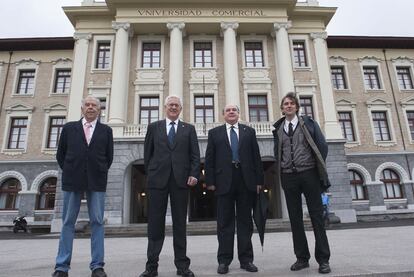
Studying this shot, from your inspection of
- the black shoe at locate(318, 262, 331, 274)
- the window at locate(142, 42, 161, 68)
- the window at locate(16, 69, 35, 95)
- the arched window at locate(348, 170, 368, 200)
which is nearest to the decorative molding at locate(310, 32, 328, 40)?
the arched window at locate(348, 170, 368, 200)

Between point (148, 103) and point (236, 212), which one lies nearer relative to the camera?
point (236, 212)

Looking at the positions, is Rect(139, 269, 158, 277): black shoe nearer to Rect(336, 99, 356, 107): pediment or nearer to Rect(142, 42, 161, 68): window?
Rect(142, 42, 161, 68): window

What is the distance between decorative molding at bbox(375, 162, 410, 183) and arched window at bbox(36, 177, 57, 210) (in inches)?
854

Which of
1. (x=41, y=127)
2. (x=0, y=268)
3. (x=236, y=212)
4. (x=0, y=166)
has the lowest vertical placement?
(x=0, y=268)

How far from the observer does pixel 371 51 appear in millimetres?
23859

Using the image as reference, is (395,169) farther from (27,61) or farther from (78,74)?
(27,61)

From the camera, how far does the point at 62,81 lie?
22953 mm

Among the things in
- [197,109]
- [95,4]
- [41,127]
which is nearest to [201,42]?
[197,109]

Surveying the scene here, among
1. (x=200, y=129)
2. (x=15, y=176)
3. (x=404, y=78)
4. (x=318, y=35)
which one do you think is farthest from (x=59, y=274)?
(x=404, y=78)

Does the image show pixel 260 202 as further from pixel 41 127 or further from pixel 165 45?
pixel 41 127

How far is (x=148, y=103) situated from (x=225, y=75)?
16.6 feet

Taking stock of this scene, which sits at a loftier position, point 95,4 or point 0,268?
point 95,4

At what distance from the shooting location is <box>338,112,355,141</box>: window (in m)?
22.3

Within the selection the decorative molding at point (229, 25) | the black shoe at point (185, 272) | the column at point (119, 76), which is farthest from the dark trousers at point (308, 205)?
Result: the decorative molding at point (229, 25)
